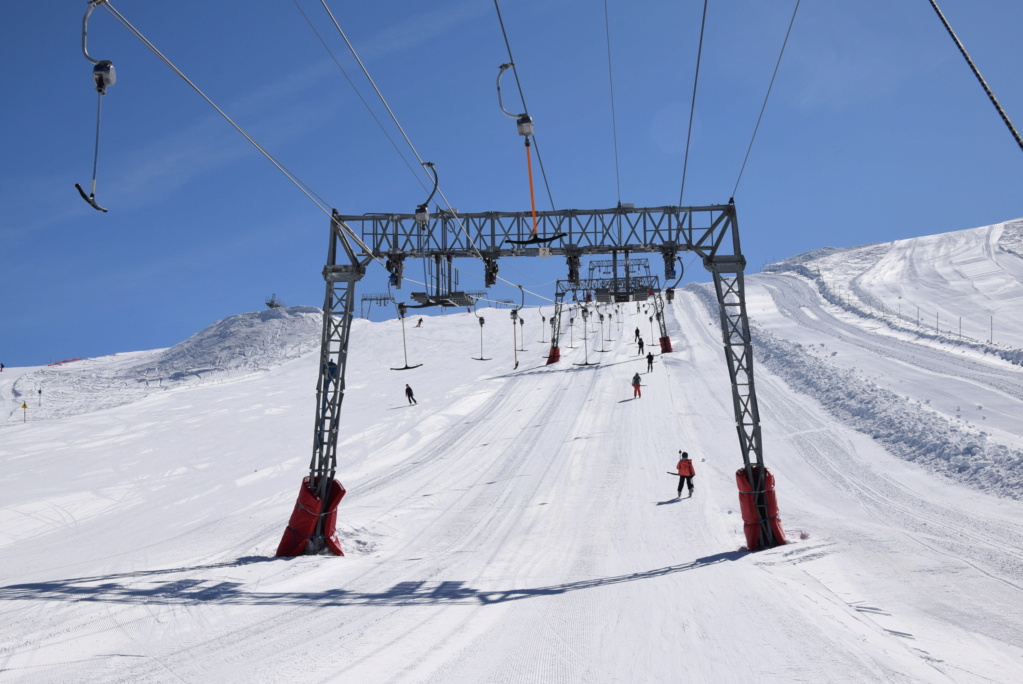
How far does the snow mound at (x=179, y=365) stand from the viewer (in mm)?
45750

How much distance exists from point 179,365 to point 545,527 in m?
57.3

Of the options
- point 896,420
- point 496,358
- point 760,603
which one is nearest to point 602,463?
point 896,420

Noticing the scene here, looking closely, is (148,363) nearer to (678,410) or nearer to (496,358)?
(496,358)

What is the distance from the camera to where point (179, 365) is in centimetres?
→ 6319

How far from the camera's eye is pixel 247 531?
1634 centimetres

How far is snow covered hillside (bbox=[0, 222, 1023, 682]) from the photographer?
7.41 m

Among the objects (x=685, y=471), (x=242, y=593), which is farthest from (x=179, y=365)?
(x=242, y=593)

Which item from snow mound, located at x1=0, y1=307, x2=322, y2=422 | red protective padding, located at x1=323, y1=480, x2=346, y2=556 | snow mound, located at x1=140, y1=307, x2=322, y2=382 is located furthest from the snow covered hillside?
snow mound, located at x1=140, y1=307, x2=322, y2=382

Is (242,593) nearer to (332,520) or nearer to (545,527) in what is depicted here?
(332,520)

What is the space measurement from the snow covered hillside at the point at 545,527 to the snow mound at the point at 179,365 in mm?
Answer: 1525

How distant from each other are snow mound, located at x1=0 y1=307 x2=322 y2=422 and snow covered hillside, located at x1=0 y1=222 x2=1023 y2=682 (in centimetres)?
153

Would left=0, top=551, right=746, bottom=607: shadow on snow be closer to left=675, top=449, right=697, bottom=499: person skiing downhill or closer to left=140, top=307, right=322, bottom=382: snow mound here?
left=675, top=449, right=697, bottom=499: person skiing downhill

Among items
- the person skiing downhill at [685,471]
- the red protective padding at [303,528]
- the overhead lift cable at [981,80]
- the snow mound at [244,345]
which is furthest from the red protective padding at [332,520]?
the snow mound at [244,345]

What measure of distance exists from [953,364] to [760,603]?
29.5 metres
